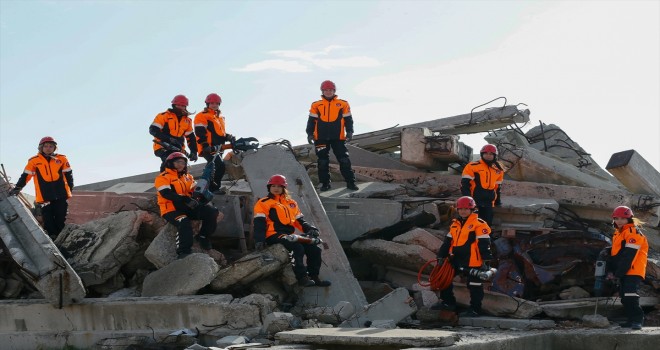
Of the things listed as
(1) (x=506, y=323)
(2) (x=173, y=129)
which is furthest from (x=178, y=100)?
(1) (x=506, y=323)

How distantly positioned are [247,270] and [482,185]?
3.68m

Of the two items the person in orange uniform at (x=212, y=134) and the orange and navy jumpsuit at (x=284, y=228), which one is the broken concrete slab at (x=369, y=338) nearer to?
the orange and navy jumpsuit at (x=284, y=228)

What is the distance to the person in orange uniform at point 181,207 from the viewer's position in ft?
40.2

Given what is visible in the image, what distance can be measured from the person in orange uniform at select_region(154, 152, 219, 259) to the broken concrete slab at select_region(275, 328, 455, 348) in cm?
244

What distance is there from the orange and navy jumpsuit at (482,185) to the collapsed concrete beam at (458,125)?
12.4 feet

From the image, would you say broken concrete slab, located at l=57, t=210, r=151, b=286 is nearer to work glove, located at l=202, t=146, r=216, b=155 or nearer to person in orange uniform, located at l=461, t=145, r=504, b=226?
work glove, located at l=202, t=146, r=216, b=155

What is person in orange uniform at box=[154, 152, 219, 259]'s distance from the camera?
12250 millimetres

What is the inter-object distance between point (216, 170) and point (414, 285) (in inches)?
135

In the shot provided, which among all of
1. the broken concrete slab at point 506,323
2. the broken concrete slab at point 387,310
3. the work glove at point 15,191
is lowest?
the broken concrete slab at point 506,323

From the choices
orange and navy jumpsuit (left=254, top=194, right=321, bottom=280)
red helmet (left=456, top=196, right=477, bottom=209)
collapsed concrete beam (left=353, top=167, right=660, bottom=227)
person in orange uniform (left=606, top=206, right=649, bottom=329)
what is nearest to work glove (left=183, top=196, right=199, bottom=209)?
orange and navy jumpsuit (left=254, top=194, right=321, bottom=280)

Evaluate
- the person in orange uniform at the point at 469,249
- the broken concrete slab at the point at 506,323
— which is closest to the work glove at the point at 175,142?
the person in orange uniform at the point at 469,249

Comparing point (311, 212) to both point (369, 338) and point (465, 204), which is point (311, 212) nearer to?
point (465, 204)

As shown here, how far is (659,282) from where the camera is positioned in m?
13.2

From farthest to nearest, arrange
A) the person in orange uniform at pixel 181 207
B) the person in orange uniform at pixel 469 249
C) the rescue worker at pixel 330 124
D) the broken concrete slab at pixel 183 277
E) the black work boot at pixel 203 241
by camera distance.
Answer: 1. the rescue worker at pixel 330 124
2. the black work boot at pixel 203 241
3. the person in orange uniform at pixel 181 207
4. the person in orange uniform at pixel 469 249
5. the broken concrete slab at pixel 183 277
